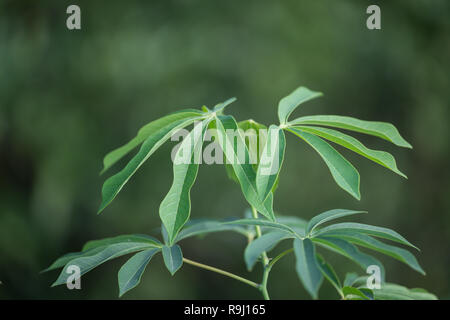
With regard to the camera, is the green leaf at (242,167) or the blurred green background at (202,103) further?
Answer: the blurred green background at (202,103)

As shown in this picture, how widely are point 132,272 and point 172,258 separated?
0.05m

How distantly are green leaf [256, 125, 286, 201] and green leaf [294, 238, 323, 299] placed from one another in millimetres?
74

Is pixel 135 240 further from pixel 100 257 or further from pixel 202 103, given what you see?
pixel 202 103

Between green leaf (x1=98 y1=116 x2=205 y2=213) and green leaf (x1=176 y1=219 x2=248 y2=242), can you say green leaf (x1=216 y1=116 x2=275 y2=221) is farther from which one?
green leaf (x1=176 y1=219 x2=248 y2=242)

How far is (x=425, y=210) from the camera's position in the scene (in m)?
2.19

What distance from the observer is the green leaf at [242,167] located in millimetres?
517

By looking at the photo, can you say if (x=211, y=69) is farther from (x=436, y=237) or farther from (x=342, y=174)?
(x=342, y=174)

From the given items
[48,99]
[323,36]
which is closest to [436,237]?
[323,36]

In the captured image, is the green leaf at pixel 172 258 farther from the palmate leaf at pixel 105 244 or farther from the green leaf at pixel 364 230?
the green leaf at pixel 364 230

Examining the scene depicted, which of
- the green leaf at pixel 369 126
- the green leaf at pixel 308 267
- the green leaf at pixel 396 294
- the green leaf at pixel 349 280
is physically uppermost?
the green leaf at pixel 369 126

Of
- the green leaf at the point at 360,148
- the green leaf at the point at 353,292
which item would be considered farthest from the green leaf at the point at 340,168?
the green leaf at the point at 353,292

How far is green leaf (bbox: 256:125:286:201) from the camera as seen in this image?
500mm

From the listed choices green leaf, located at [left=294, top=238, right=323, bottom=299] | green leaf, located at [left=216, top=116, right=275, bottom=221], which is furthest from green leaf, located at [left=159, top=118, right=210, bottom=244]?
green leaf, located at [left=294, top=238, right=323, bottom=299]

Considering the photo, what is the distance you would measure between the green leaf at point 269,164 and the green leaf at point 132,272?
0.61 feet
